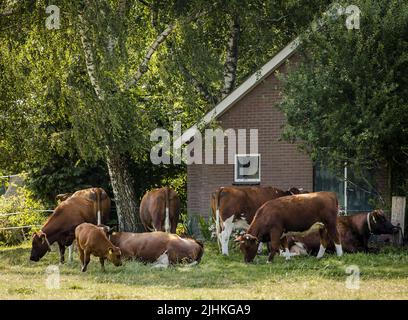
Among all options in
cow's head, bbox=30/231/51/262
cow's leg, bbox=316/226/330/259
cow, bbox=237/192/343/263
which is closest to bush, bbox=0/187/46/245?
cow's head, bbox=30/231/51/262

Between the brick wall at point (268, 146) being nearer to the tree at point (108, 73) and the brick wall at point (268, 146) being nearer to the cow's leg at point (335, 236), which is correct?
the tree at point (108, 73)

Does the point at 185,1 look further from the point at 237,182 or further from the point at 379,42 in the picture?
the point at 379,42

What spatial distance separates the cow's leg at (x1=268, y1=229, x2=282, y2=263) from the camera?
22203 mm

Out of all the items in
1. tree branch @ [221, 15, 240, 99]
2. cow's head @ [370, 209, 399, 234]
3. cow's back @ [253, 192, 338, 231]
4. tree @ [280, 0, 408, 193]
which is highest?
tree branch @ [221, 15, 240, 99]

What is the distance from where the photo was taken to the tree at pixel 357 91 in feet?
76.1

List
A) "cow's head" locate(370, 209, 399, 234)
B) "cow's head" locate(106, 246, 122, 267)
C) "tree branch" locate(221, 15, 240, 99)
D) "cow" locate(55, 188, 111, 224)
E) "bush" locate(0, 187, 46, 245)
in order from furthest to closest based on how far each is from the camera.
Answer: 1. "tree branch" locate(221, 15, 240, 99)
2. "bush" locate(0, 187, 46, 245)
3. "cow" locate(55, 188, 111, 224)
4. "cow's head" locate(370, 209, 399, 234)
5. "cow's head" locate(106, 246, 122, 267)

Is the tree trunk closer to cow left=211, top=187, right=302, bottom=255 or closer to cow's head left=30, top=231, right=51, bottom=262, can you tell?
cow left=211, top=187, right=302, bottom=255

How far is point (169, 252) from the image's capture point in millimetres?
21875

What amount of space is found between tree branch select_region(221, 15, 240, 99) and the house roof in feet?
18.9

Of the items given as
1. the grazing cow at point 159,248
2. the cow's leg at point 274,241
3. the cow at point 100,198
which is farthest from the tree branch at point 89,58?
the cow's leg at point 274,241

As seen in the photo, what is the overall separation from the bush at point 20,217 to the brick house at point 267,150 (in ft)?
24.3

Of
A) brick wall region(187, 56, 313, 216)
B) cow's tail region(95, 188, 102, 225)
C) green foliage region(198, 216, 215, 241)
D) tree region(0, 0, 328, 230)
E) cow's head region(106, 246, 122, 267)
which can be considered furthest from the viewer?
brick wall region(187, 56, 313, 216)

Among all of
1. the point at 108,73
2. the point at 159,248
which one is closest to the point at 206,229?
the point at 108,73
